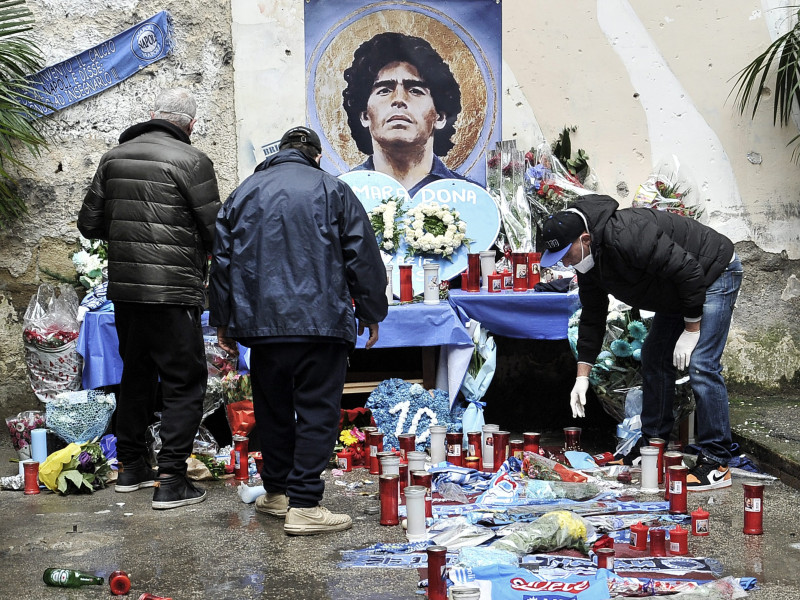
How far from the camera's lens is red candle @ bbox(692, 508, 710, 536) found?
442 cm

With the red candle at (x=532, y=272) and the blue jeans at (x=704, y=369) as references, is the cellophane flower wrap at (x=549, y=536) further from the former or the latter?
the red candle at (x=532, y=272)

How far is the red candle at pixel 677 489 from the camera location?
4.74m

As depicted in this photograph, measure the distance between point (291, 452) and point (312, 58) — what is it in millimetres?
3413

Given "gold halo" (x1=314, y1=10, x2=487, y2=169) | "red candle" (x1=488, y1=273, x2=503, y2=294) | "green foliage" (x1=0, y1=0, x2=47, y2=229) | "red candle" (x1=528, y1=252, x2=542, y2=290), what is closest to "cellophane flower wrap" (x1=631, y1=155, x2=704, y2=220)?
"red candle" (x1=528, y1=252, x2=542, y2=290)

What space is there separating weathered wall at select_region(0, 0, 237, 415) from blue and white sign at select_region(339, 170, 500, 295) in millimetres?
973

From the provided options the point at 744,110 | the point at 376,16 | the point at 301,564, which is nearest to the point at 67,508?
the point at 301,564

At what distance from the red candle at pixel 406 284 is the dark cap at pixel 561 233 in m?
1.69

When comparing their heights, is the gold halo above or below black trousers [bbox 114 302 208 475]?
above

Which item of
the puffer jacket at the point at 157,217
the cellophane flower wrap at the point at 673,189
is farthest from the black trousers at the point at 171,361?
the cellophane flower wrap at the point at 673,189

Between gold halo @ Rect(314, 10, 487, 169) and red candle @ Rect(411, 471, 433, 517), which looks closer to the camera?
red candle @ Rect(411, 471, 433, 517)

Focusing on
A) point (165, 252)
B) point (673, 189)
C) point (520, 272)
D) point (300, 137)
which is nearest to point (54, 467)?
point (165, 252)

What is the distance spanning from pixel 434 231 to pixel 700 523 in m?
3.17

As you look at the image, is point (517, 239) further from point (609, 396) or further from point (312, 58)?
point (312, 58)

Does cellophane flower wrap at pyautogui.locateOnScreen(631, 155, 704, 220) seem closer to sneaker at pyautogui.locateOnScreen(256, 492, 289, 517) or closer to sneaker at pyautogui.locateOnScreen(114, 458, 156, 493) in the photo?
sneaker at pyautogui.locateOnScreen(256, 492, 289, 517)
